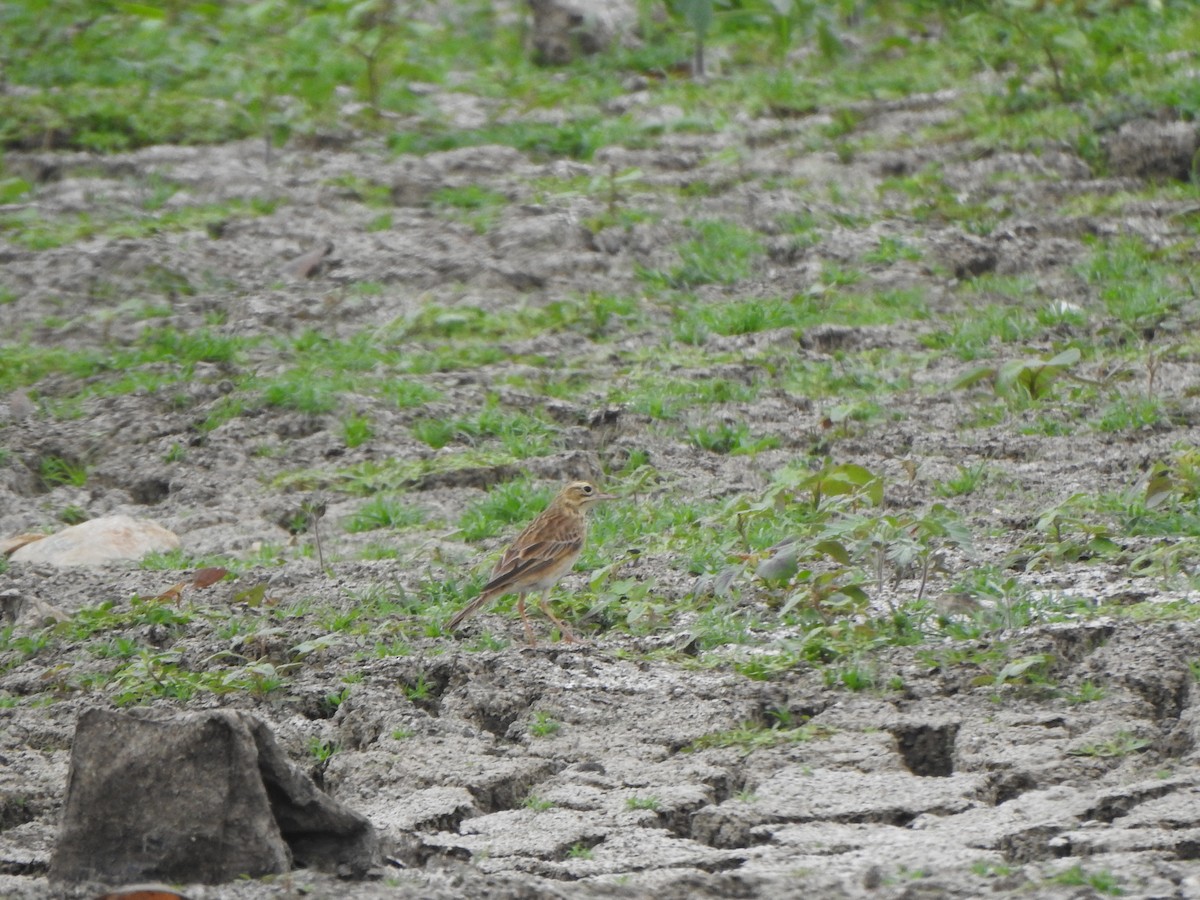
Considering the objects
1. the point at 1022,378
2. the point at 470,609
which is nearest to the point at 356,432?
the point at 470,609

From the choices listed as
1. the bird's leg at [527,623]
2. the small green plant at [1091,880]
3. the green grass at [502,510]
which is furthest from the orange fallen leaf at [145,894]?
the green grass at [502,510]

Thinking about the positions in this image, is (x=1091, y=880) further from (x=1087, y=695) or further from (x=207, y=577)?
(x=207, y=577)

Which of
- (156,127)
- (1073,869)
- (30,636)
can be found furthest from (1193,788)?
(156,127)

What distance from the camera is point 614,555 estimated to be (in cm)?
756

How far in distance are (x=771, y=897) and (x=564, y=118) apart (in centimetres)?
1035

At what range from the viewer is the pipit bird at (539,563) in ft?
22.2

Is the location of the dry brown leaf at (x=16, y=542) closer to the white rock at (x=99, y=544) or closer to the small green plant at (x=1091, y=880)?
the white rock at (x=99, y=544)

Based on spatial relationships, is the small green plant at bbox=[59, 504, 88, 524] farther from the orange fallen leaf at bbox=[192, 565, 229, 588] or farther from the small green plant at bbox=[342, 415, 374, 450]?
the orange fallen leaf at bbox=[192, 565, 229, 588]

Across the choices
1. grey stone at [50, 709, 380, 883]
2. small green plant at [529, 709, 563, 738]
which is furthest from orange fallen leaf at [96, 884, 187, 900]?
small green plant at [529, 709, 563, 738]

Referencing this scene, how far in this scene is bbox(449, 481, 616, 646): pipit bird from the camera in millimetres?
6770

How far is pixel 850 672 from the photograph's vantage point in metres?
5.97

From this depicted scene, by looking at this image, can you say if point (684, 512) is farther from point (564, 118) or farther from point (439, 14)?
point (439, 14)

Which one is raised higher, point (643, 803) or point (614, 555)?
point (643, 803)

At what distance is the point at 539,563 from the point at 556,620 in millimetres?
215
